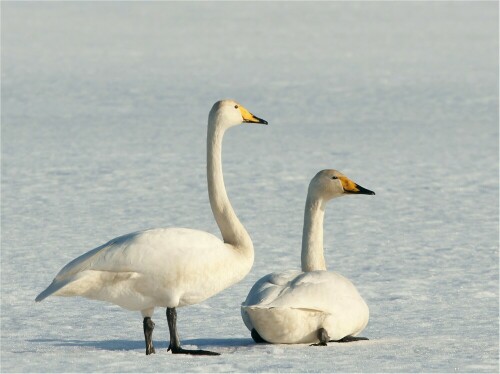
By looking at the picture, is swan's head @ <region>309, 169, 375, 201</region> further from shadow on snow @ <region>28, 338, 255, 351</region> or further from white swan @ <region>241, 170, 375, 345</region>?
shadow on snow @ <region>28, 338, 255, 351</region>

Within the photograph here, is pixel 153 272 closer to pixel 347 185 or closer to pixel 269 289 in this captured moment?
pixel 269 289

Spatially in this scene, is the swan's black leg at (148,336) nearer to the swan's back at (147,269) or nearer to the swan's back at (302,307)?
the swan's back at (147,269)

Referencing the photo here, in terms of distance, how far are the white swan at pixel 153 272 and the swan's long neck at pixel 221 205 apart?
0.44ft

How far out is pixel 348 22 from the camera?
26.4 metres

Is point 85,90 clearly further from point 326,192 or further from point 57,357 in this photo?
point 57,357

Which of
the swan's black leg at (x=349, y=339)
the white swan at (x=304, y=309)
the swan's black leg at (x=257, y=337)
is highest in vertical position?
the white swan at (x=304, y=309)

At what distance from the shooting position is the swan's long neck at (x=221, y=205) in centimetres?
537

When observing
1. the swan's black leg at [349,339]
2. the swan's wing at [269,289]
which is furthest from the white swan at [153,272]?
the swan's black leg at [349,339]

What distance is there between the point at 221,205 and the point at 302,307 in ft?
2.44

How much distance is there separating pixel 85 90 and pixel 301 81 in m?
3.47

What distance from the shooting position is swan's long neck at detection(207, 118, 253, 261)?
5.37 meters

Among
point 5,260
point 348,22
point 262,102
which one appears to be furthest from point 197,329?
point 348,22

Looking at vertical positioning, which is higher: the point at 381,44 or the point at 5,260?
the point at 381,44

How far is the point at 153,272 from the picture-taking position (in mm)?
4922
